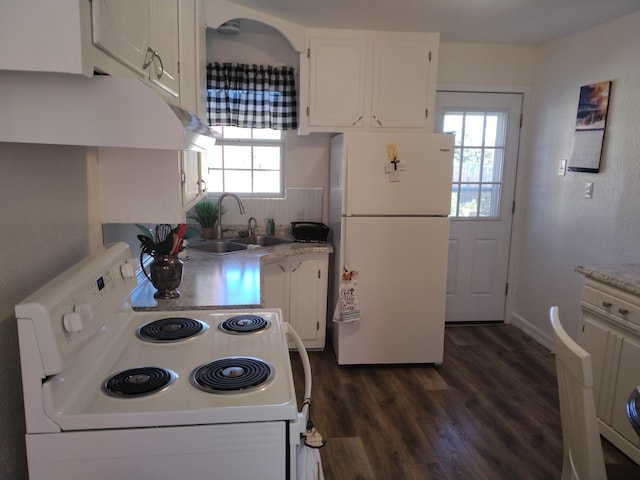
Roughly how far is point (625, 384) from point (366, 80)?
241 cm

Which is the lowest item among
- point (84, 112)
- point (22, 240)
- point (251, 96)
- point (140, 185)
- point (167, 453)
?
point (167, 453)

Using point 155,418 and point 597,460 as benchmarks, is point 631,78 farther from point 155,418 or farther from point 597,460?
point 155,418

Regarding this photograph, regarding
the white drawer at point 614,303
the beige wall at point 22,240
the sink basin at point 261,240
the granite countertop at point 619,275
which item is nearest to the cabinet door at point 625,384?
the white drawer at point 614,303

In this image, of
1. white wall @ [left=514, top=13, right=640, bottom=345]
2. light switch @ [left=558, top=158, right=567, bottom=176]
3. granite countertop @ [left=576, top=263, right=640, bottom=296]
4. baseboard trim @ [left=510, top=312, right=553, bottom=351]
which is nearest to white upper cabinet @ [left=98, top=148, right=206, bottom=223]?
granite countertop @ [left=576, top=263, right=640, bottom=296]

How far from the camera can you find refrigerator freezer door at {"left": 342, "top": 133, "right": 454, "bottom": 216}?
3.02 meters

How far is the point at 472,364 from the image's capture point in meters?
3.34

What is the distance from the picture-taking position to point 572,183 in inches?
132

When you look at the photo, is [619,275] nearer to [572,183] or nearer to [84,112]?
[572,183]

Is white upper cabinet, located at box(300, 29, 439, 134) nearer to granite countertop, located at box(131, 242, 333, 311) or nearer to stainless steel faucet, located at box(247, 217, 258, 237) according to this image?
stainless steel faucet, located at box(247, 217, 258, 237)

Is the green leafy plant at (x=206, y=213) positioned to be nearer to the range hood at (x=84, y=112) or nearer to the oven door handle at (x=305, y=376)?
the oven door handle at (x=305, y=376)

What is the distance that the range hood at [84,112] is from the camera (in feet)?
3.05

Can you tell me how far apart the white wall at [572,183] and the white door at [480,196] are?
6.0 inches

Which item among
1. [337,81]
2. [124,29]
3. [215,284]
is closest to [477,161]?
[337,81]

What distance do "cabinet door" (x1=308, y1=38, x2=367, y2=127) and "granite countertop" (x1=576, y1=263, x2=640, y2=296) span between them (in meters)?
1.77
